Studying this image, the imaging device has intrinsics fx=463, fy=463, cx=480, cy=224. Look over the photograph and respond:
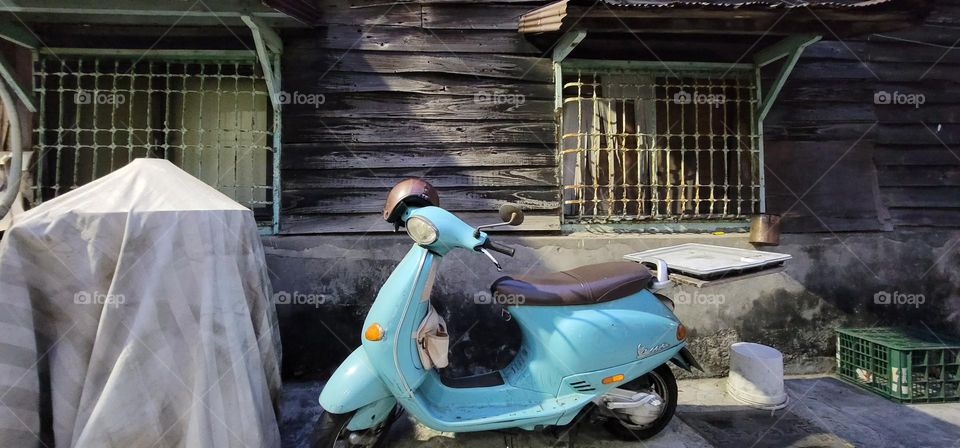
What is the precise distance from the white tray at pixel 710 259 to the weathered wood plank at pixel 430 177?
4.13 ft

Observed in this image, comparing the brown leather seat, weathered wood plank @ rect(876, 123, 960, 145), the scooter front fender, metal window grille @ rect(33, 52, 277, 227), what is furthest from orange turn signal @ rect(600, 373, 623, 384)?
weathered wood plank @ rect(876, 123, 960, 145)

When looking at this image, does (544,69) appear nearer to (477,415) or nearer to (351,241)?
(351,241)

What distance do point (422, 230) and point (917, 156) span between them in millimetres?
5158

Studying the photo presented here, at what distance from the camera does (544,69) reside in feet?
13.6

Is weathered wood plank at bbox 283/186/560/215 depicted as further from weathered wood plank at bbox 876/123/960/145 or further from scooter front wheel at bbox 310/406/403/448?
weathered wood plank at bbox 876/123/960/145

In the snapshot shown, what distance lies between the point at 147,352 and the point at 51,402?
0.51 metres

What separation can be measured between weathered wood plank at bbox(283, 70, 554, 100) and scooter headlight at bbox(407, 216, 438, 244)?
195cm

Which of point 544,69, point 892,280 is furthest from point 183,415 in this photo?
point 892,280

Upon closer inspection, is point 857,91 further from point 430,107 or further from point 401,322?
point 401,322

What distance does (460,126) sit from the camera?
4.07 m

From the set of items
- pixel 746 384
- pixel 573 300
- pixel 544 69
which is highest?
pixel 544 69

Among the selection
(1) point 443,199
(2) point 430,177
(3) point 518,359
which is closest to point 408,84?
(2) point 430,177

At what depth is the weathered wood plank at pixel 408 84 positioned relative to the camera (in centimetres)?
397

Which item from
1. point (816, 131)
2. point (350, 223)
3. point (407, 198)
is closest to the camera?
point (407, 198)
